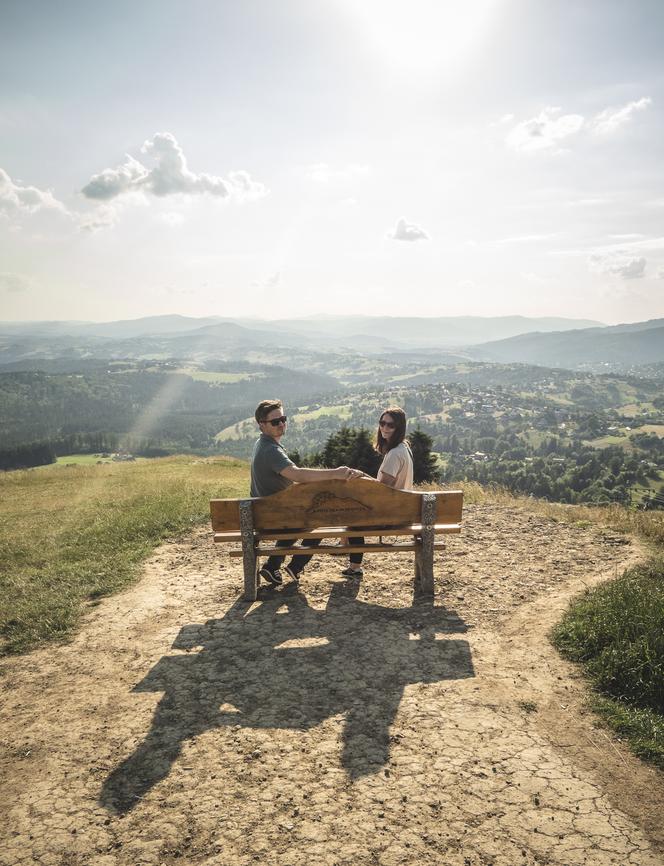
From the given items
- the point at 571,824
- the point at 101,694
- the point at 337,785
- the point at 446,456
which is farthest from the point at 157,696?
the point at 446,456

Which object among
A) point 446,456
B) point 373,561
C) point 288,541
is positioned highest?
point 288,541

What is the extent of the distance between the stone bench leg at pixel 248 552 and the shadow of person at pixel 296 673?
23 cm

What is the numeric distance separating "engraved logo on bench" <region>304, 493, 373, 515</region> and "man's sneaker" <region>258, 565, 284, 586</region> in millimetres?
1240

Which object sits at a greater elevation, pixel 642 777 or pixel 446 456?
pixel 642 777

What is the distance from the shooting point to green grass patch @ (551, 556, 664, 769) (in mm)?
3838

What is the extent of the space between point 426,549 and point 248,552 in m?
2.32

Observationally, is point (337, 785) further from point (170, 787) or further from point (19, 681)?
point (19, 681)

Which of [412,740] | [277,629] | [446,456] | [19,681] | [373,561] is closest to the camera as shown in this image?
[412,740]

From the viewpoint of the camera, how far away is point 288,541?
22.5 feet

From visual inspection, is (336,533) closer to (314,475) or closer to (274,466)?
(314,475)

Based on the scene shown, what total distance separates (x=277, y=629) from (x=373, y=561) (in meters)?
A: 2.74

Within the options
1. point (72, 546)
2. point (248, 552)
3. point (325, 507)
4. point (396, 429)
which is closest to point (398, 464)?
point (396, 429)

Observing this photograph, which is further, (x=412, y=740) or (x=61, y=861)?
(x=412, y=740)

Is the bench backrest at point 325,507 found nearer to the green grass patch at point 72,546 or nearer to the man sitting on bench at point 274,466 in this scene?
the man sitting on bench at point 274,466
